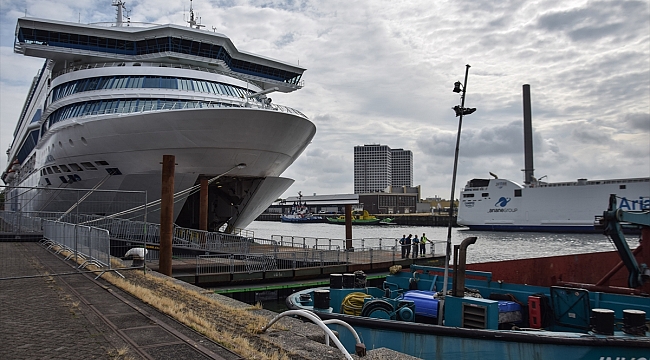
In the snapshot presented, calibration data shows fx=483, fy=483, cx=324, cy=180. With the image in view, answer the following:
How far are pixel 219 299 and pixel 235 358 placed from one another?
3.68 m

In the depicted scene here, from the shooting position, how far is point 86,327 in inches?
254

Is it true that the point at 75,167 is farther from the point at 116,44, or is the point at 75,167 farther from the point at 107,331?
the point at 107,331

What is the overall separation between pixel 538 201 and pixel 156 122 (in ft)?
222

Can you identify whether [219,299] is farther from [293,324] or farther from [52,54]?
[52,54]

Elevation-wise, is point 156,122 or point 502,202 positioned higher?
point 156,122

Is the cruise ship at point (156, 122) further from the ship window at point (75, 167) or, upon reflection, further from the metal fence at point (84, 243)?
the metal fence at point (84, 243)

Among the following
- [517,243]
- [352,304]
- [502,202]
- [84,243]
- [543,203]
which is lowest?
[517,243]

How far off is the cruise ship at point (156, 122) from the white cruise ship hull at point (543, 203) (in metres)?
56.7

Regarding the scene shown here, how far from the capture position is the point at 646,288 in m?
12.8

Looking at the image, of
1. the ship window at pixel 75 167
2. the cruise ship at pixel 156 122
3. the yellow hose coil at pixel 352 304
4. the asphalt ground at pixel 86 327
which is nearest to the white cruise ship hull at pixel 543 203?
the cruise ship at pixel 156 122

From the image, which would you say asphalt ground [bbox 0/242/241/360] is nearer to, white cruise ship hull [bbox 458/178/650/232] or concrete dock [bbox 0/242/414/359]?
concrete dock [bbox 0/242/414/359]

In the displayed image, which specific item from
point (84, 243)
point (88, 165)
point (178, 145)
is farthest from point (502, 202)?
point (84, 243)

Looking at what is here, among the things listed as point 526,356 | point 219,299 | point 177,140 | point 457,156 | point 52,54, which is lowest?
point 526,356

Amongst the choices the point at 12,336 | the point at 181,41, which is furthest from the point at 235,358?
the point at 181,41
